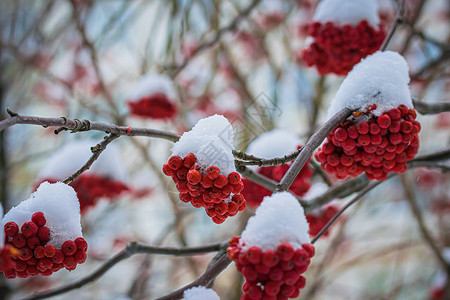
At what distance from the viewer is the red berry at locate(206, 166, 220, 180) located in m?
0.73

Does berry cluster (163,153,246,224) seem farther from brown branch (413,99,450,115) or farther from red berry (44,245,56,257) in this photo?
brown branch (413,99,450,115)

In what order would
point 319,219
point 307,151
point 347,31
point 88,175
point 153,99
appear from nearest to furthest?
point 307,151 < point 347,31 < point 319,219 < point 88,175 < point 153,99

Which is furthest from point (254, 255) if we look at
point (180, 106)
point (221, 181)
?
point (180, 106)

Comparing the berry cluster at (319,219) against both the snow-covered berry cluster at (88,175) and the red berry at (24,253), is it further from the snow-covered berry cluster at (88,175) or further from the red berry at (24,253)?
the red berry at (24,253)

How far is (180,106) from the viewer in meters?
2.72

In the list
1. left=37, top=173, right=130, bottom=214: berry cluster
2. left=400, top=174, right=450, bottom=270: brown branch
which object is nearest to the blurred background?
left=400, top=174, right=450, bottom=270: brown branch

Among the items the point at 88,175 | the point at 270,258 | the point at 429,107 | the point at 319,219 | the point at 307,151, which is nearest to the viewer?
the point at 270,258

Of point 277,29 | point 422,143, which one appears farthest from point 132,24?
point 422,143

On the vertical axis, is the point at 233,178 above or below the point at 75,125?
below

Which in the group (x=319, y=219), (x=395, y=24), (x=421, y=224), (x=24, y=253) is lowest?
(x=421, y=224)

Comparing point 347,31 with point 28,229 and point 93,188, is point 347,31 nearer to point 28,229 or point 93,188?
point 28,229

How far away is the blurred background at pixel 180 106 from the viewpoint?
268 centimetres

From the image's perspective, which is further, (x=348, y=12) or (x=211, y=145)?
(x=348, y=12)

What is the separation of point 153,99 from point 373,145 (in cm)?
140
